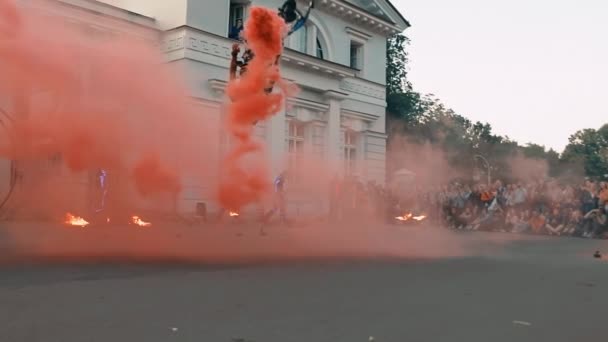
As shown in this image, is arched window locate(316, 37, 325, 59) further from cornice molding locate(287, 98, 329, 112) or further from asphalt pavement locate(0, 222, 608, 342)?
asphalt pavement locate(0, 222, 608, 342)

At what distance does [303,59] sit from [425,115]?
2095 cm

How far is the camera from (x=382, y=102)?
26.9 m

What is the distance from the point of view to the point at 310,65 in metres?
22.1

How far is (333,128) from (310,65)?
3.02 metres

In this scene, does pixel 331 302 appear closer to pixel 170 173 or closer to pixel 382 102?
pixel 170 173

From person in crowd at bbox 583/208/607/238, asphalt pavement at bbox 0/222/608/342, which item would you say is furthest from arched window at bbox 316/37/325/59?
asphalt pavement at bbox 0/222/608/342

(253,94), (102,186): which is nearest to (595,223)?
(253,94)

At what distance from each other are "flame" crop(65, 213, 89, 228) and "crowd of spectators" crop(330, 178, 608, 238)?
894 cm

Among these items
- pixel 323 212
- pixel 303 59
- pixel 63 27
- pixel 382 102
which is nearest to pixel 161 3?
pixel 303 59

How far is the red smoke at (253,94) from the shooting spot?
10.3 metres

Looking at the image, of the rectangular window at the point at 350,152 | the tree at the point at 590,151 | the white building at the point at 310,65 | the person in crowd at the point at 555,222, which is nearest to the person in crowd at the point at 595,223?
the person in crowd at the point at 555,222

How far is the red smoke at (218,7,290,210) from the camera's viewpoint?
1030cm

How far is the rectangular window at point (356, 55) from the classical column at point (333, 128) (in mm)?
3142

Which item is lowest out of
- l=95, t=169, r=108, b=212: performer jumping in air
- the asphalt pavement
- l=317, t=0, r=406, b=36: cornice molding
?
the asphalt pavement
